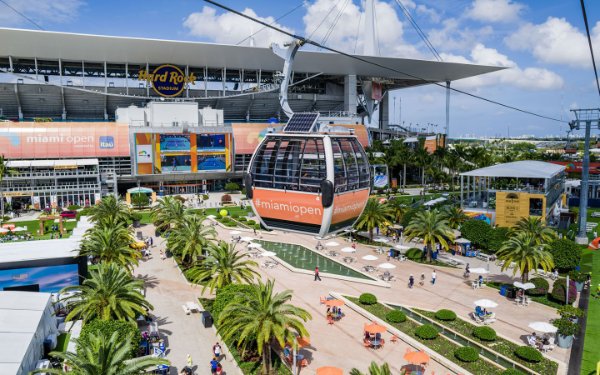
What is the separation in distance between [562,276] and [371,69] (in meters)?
74.0

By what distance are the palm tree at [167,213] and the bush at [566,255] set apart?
3340 cm

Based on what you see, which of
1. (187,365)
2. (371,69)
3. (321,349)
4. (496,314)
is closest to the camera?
(187,365)

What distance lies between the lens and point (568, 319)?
27.6m

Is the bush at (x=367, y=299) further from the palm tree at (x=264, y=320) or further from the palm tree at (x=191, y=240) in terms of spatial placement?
the palm tree at (x=191, y=240)

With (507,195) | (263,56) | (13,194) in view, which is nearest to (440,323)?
(507,195)

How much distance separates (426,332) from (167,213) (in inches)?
1226

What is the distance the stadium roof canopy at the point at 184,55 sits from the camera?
79500mm

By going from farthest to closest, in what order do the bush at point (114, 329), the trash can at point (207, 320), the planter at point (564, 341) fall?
1. the trash can at point (207, 320)
2. the planter at point (564, 341)
3. the bush at point (114, 329)

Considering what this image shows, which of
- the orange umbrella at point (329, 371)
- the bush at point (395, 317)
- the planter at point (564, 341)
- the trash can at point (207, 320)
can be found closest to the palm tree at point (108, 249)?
the trash can at point (207, 320)

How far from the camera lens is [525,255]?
3394 cm

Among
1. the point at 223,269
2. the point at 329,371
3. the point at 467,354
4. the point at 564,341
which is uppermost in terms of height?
the point at 223,269

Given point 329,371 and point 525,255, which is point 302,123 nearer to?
point 329,371

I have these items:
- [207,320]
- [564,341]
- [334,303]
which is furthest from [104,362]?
[564,341]

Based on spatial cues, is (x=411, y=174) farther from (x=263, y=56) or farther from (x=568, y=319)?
(x=568, y=319)
